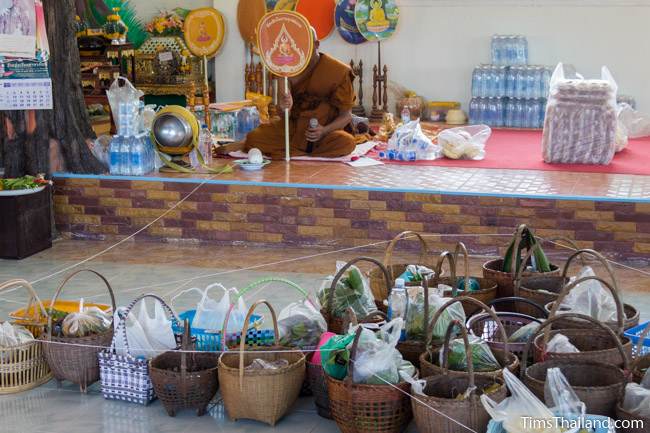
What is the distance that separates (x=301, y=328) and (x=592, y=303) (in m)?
1.35

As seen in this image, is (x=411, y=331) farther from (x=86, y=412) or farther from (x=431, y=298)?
(x=86, y=412)

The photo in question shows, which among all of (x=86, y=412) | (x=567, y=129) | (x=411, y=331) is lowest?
(x=86, y=412)

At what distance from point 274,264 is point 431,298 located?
2.87 metres

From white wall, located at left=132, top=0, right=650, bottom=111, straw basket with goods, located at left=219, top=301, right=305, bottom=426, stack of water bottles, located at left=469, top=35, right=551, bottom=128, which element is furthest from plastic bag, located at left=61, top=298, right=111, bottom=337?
white wall, located at left=132, top=0, right=650, bottom=111

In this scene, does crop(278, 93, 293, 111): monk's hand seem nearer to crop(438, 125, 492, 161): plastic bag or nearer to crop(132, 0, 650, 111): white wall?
crop(438, 125, 492, 161): plastic bag

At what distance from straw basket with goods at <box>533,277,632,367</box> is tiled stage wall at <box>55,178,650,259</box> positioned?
2919 millimetres

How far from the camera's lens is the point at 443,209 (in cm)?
754

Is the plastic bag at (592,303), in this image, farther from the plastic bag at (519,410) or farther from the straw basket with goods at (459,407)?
the plastic bag at (519,410)

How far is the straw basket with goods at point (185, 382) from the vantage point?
435cm

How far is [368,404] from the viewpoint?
3965 mm

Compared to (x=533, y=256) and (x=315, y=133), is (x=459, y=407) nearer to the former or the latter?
(x=533, y=256)

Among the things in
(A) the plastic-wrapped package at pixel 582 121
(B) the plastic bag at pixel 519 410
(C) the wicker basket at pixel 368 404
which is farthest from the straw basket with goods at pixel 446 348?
(A) the plastic-wrapped package at pixel 582 121

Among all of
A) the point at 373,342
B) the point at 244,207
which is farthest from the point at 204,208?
the point at 373,342

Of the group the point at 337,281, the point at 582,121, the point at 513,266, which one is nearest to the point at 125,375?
the point at 337,281
